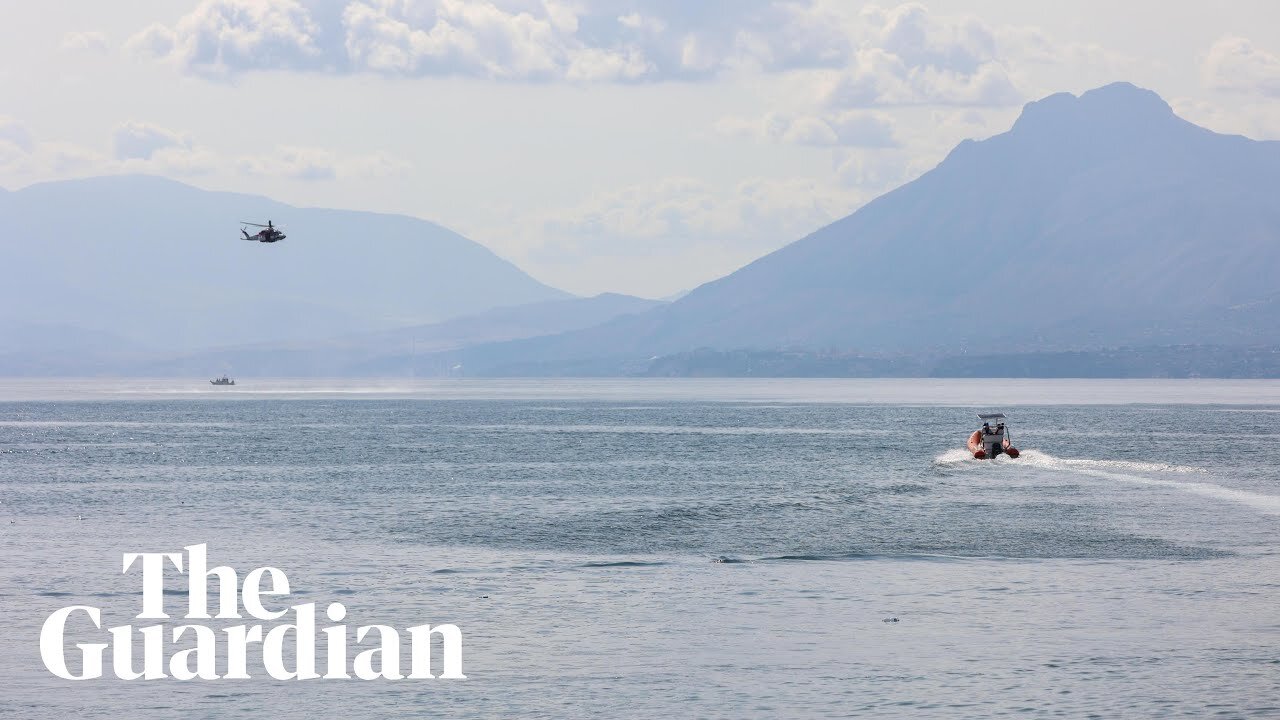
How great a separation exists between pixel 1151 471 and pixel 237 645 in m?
84.2

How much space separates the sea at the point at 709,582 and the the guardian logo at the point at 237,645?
1.67 feet

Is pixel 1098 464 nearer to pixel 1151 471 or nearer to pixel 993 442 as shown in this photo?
pixel 993 442

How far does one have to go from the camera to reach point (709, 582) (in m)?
59.4

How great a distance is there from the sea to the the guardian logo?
0.51 meters

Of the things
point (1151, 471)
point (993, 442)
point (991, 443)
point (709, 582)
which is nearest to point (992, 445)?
point (991, 443)

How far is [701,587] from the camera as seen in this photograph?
191 ft

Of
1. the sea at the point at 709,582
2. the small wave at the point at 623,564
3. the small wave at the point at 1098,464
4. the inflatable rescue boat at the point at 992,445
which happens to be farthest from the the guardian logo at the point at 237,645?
the inflatable rescue boat at the point at 992,445

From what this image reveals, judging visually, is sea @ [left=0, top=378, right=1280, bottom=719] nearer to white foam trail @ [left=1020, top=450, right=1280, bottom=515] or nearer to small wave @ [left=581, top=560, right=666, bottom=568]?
small wave @ [left=581, top=560, right=666, bottom=568]

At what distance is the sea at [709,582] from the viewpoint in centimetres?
4134

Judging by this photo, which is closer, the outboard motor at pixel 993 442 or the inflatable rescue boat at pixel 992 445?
the inflatable rescue boat at pixel 992 445

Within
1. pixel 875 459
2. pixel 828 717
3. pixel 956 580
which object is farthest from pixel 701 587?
pixel 875 459

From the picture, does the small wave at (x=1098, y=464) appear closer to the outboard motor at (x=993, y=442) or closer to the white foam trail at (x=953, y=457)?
the outboard motor at (x=993, y=442)

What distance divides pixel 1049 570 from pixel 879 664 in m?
19.5

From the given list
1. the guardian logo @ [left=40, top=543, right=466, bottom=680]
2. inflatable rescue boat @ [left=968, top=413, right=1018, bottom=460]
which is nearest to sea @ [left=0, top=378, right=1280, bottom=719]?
the guardian logo @ [left=40, top=543, right=466, bottom=680]
